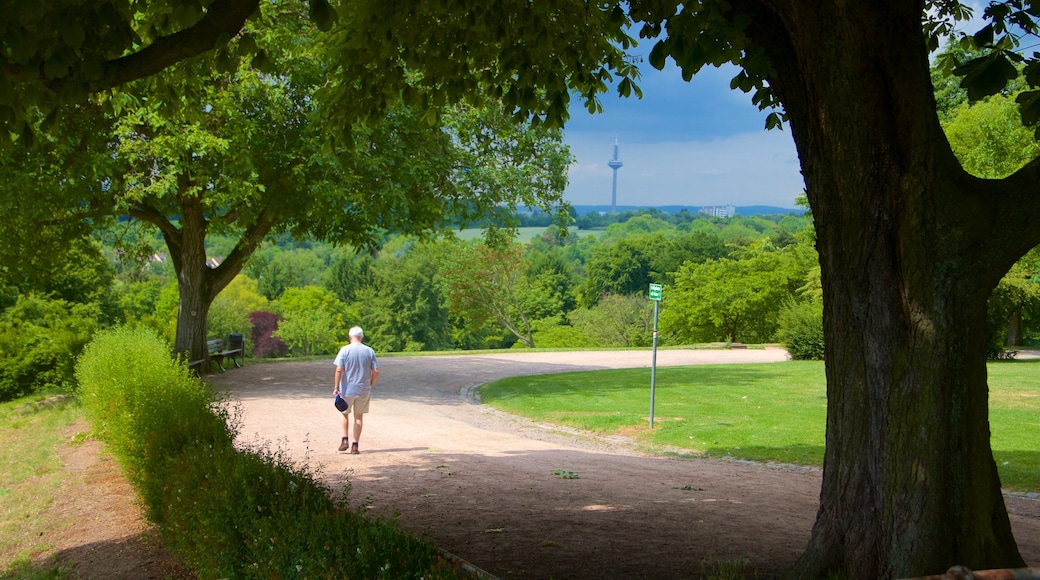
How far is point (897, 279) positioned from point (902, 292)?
78mm

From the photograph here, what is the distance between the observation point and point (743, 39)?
526 cm

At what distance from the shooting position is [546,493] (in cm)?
922

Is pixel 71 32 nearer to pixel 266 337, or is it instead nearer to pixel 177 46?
pixel 177 46

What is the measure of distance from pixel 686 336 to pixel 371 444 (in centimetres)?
4215

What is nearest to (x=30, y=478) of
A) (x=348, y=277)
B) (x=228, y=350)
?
(x=228, y=350)

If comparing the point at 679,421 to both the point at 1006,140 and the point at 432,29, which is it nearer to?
the point at 432,29

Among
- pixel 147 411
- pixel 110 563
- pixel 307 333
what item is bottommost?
pixel 307 333

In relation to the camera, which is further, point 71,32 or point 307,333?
point 307,333

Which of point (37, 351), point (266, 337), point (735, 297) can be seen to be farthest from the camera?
point (266, 337)

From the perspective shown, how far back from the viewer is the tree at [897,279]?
463 centimetres

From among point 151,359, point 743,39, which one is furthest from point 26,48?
point 151,359

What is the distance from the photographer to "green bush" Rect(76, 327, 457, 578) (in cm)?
465

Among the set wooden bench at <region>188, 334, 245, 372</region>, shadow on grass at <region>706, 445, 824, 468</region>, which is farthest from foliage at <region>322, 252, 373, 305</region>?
shadow on grass at <region>706, 445, 824, 468</region>

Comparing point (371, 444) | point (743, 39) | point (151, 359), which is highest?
point (743, 39)
